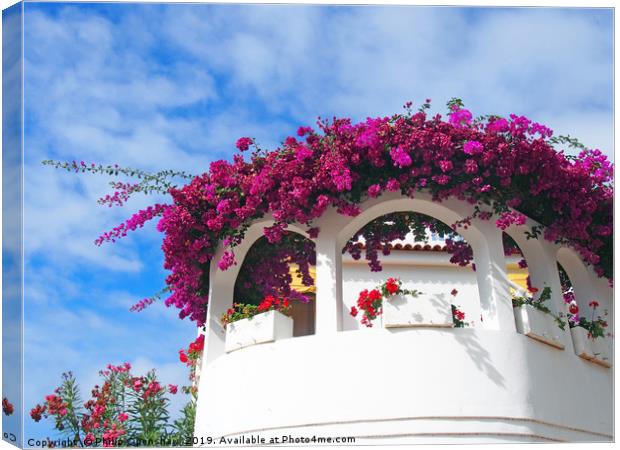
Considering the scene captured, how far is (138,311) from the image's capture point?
12.2m

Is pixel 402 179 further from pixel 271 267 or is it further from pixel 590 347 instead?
pixel 590 347

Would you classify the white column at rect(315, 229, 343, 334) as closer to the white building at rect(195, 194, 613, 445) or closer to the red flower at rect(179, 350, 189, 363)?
the white building at rect(195, 194, 613, 445)

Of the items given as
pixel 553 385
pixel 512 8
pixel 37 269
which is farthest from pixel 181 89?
pixel 553 385

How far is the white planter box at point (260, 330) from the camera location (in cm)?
990

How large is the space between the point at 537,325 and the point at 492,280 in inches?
29.5

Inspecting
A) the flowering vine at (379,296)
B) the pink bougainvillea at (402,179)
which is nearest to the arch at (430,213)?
the pink bougainvillea at (402,179)

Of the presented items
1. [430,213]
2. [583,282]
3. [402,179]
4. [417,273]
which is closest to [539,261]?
[583,282]

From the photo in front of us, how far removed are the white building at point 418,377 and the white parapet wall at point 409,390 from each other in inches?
0.5

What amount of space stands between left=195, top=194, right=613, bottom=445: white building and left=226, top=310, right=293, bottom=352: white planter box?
0.10 meters

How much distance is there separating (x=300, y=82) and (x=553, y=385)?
4.92 m

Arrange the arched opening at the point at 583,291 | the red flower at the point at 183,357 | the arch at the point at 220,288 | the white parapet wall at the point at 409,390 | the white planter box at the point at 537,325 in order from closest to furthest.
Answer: the white parapet wall at the point at 409,390
the white planter box at the point at 537,325
the arch at the point at 220,288
the arched opening at the point at 583,291
the red flower at the point at 183,357

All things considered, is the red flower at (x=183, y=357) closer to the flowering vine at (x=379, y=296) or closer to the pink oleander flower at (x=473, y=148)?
the flowering vine at (x=379, y=296)

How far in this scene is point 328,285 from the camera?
10.0m

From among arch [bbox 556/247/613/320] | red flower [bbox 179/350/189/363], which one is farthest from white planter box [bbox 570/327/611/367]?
red flower [bbox 179/350/189/363]
